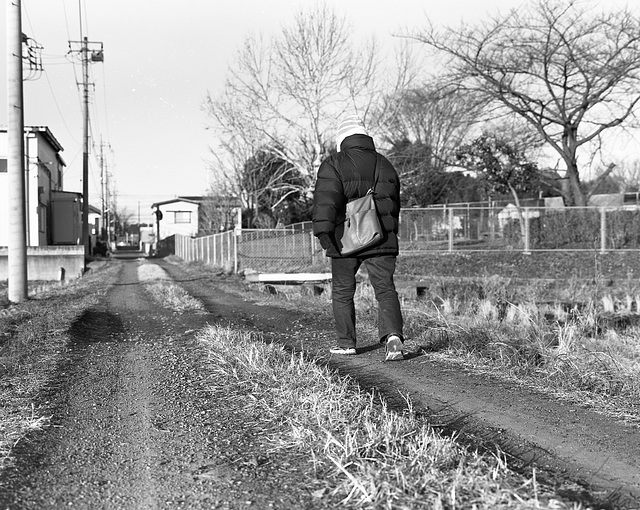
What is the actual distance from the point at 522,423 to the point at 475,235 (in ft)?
68.8

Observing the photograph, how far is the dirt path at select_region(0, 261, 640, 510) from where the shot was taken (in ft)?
8.72

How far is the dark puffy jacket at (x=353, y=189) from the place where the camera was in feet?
17.7

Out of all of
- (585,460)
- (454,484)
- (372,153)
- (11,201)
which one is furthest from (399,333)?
(11,201)

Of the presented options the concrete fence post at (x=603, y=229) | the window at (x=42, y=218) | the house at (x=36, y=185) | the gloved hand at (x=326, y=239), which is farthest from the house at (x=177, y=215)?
the gloved hand at (x=326, y=239)

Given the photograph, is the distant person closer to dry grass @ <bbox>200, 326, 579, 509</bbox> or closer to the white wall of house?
dry grass @ <bbox>200, 326, 579, 509</bbox>

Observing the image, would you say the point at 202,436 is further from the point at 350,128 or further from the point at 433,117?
the point at 433,117

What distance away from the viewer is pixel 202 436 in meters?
3.39

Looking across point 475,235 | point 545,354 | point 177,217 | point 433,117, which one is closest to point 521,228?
point 475,235

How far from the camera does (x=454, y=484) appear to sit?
238 centimetres

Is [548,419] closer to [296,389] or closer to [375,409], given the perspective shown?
[375,409]

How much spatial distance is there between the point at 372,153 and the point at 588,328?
4.71 m

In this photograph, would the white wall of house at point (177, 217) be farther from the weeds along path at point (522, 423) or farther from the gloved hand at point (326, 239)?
the weeds along path at point (522, 423)

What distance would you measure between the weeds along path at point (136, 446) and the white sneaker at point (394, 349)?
1.43m

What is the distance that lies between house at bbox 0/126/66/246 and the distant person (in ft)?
103
